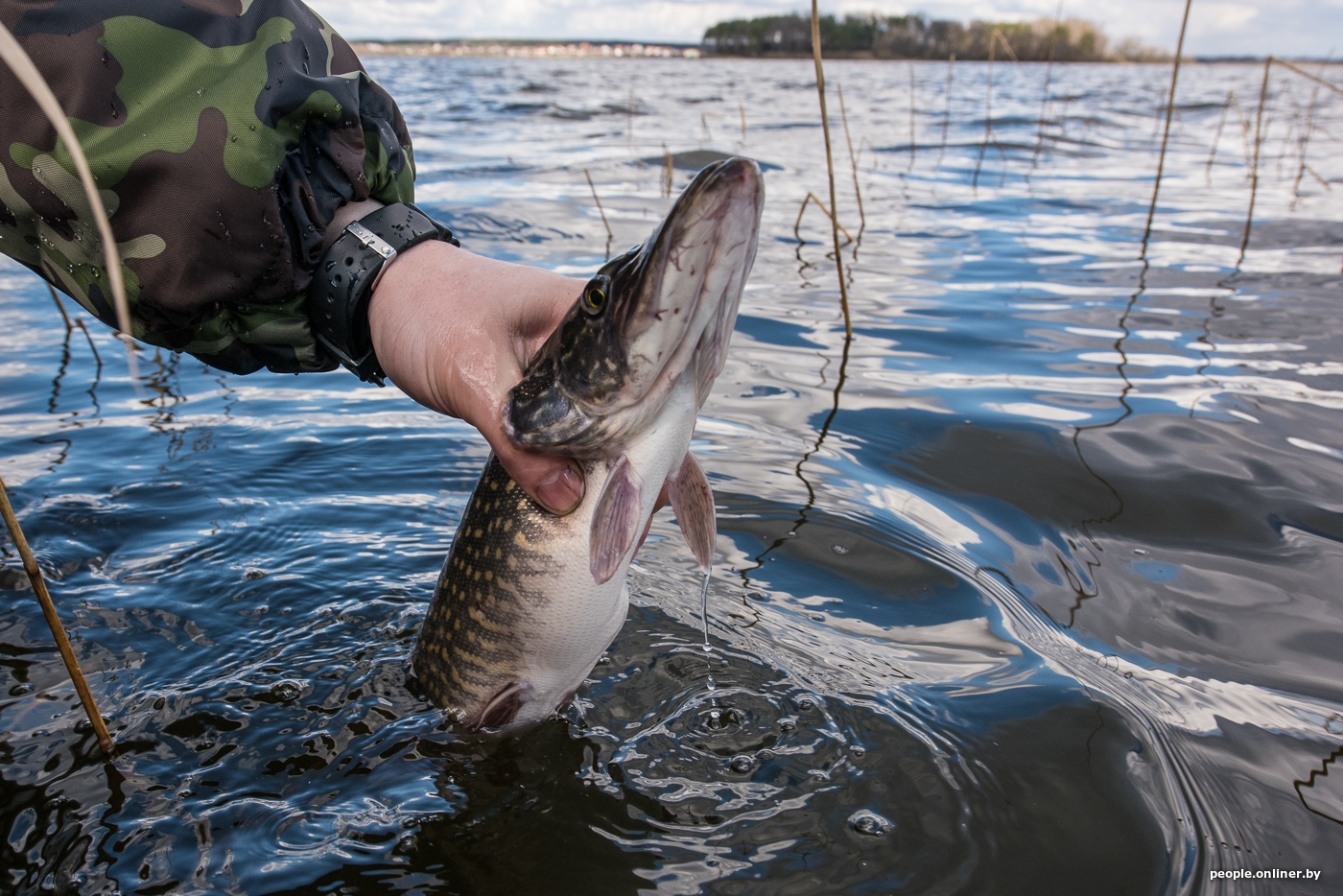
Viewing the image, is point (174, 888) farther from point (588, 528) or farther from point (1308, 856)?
point (1308, 856)


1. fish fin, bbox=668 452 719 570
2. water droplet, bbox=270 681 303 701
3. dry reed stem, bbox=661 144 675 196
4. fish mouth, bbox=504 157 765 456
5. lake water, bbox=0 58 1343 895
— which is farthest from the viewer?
dry reed stem, bbox=661 144 675 196

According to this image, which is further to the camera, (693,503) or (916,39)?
(916,39)

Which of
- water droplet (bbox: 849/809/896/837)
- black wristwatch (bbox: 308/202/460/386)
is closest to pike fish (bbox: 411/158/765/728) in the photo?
black wristwatch (bbox: 308/202/460/386)

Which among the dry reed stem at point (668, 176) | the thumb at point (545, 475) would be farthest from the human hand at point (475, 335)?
the dry reed stem at point (668, 176)

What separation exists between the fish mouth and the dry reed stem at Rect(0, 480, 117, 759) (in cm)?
107

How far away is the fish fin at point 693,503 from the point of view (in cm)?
232

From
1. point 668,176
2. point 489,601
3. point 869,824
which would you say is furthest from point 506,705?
point 668,176

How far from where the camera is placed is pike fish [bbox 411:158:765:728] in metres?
1.83

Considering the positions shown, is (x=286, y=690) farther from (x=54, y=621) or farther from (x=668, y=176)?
(x=668, y=176)

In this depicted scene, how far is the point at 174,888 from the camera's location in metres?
1.90

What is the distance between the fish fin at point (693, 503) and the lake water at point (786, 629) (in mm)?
483

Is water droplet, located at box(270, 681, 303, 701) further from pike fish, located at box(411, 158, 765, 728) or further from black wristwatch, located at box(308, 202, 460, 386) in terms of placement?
black wristwatch, located at box(308, 202, 460, 386)

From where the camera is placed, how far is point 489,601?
2.36 metres

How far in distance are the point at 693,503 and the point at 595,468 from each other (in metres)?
0.30
